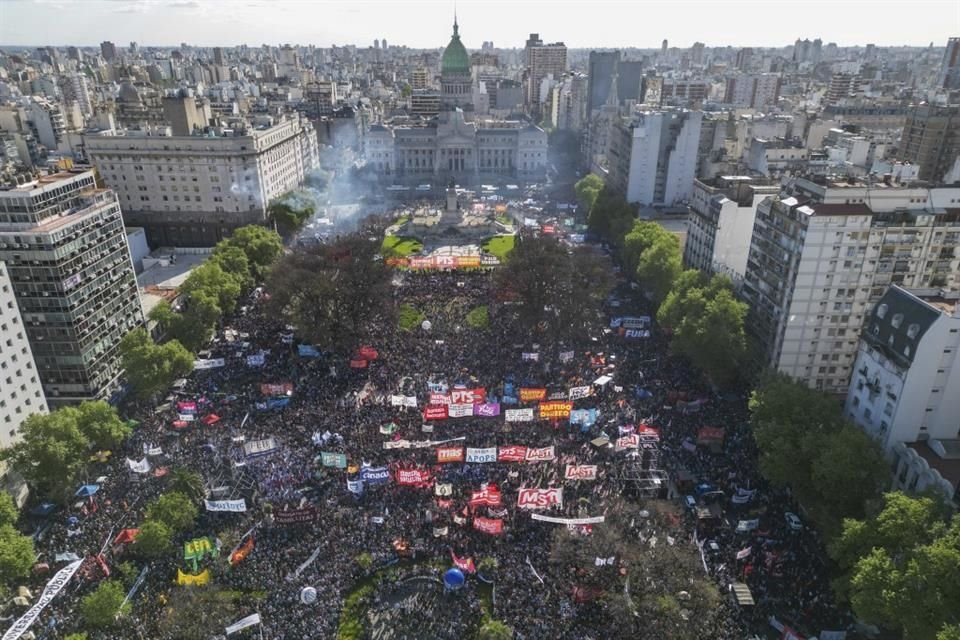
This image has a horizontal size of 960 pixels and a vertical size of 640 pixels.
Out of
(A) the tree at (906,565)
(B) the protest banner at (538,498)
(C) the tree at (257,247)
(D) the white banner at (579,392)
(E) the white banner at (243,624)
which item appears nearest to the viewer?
(A) the tree at (906,565)

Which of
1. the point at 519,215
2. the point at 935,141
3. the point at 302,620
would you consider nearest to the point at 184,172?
the point at 519,215

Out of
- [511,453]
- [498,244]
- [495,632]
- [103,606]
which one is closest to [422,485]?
[511,453]

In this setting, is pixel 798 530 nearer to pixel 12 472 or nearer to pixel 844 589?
pixel 844 589

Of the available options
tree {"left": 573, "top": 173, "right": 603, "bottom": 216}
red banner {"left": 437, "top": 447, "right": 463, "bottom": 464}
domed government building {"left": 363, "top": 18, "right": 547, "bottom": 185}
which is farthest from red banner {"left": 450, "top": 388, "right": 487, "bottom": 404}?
domed government building {"left": 363, "top": 18, "right": 547, "bottom": 185}

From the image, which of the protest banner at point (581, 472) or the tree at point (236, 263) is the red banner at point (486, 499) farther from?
the tree at point (236, 263)

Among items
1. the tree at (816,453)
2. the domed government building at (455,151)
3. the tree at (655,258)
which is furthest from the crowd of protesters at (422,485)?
the domed government building at (455,151)
